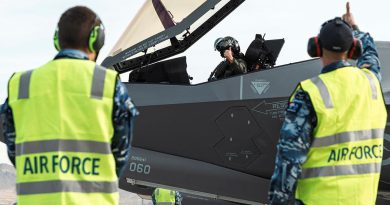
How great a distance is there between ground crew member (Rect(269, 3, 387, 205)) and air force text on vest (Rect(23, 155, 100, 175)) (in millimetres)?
1144

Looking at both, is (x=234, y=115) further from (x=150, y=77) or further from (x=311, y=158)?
(x=311, y=158)

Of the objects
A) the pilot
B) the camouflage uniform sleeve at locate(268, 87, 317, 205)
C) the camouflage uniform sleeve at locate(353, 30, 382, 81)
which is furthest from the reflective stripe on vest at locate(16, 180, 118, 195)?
the pilot

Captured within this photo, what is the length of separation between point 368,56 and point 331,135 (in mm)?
866

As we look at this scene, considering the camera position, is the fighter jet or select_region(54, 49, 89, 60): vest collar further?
the fighter jet

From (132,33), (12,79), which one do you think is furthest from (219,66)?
(12,79)

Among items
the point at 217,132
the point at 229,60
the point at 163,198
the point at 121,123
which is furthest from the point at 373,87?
the point at 163,198

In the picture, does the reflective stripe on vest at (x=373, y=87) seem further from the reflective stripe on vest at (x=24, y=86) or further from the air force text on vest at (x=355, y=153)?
the reflective stripe on vest at (x=24, y=86)

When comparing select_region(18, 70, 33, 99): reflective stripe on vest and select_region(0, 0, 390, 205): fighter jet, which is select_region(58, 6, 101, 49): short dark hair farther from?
select_region(0, 0, 390, 205): fighter jet

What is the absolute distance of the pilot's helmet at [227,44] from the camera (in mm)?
8922

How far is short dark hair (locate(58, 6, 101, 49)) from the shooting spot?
3.54 meters

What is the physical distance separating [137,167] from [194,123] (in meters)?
0.88

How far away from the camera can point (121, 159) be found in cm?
366

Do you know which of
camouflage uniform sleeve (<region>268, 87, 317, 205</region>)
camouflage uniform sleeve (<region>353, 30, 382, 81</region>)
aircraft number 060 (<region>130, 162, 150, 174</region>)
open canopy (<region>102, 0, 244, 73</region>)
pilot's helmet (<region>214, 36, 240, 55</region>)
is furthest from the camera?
pilot's helmet (<region>214, 36, 240, 55</region>)

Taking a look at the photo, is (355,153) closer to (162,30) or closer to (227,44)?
(162,30)
